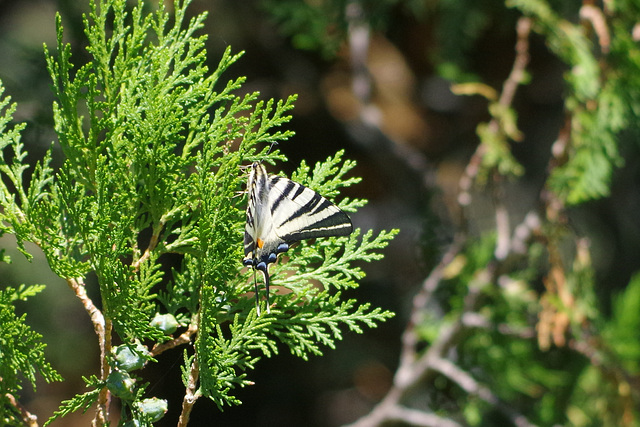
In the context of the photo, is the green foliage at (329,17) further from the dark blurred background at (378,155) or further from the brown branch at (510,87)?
the brown branch at (510,87)

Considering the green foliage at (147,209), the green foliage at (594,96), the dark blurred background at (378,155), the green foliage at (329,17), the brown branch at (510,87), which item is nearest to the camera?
the green foliage at (147,209)

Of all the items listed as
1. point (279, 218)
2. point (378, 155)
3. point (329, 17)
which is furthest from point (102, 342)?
point (378, 155)

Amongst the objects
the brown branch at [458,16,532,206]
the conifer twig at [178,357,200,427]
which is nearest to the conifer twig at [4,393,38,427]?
the conifer twig at [178,357,200,427]

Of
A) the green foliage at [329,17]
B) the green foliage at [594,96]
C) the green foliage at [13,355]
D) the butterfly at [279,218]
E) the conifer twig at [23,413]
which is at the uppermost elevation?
the green foliage at [329,17]

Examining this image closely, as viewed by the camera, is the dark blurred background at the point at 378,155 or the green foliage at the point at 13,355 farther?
the dark blurred background at the point at 378,155

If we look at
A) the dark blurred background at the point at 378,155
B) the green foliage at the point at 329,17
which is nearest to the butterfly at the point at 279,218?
the green foliage at the point at 329,17

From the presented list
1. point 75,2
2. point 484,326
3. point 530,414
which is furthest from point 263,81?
point 530,414

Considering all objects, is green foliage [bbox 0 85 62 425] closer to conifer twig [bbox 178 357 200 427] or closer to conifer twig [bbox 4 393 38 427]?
conifer twig [bbox 4 393 38 427]
